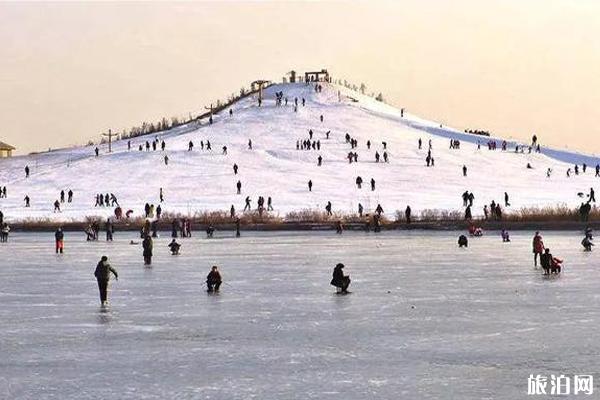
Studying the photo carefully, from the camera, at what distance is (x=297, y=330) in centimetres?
1722

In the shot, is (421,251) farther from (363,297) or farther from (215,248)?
(363,297)

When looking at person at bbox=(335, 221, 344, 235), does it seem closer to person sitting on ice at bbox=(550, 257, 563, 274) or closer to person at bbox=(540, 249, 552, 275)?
person at bbox=(540, 249, 552, 275)

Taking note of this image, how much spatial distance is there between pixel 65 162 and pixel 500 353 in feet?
234

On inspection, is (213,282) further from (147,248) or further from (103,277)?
(147,248)

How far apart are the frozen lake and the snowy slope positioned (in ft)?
108

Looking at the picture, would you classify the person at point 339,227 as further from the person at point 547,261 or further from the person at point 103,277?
the person at point 103,277

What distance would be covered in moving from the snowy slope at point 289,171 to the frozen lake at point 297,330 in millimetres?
32944

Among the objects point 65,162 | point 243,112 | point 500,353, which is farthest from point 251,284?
point 243,112

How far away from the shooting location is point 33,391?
12734mm

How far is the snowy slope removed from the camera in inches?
2542

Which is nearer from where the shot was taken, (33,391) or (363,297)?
(33,391)

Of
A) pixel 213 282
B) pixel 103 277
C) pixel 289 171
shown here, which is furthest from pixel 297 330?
pixel 289 171

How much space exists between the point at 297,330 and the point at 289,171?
5897 centimetres

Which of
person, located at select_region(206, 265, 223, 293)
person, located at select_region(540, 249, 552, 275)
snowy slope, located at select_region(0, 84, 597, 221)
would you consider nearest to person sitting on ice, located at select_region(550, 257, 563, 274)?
person, located at select_region(540, 249, 552, 275)
